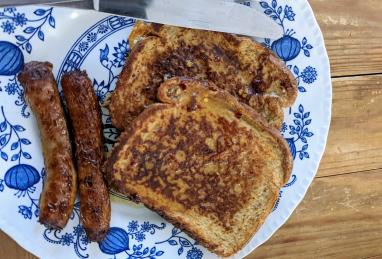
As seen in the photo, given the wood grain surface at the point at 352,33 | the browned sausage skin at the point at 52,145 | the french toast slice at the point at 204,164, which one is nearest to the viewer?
the browned sausage skin at the point at 52,145

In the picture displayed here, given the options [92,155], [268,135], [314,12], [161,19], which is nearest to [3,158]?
[92,155]

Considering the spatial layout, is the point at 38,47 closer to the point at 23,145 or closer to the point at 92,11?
the point at 92,11

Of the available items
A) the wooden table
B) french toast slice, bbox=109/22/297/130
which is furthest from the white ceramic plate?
the wooden table

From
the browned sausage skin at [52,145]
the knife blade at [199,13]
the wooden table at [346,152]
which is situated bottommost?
the wooden table at [346,152]

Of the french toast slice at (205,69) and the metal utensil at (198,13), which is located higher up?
the metal utensil at (198,13)

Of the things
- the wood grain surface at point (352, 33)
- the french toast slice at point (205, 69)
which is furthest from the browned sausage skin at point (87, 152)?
the wood grain surface at point (352, 33)

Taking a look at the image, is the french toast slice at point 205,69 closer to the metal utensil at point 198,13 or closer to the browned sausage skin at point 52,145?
the metal utensil at point 198,13

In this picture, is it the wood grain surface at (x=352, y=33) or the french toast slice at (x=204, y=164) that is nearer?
the french toast slice at (x=204, y=164)
